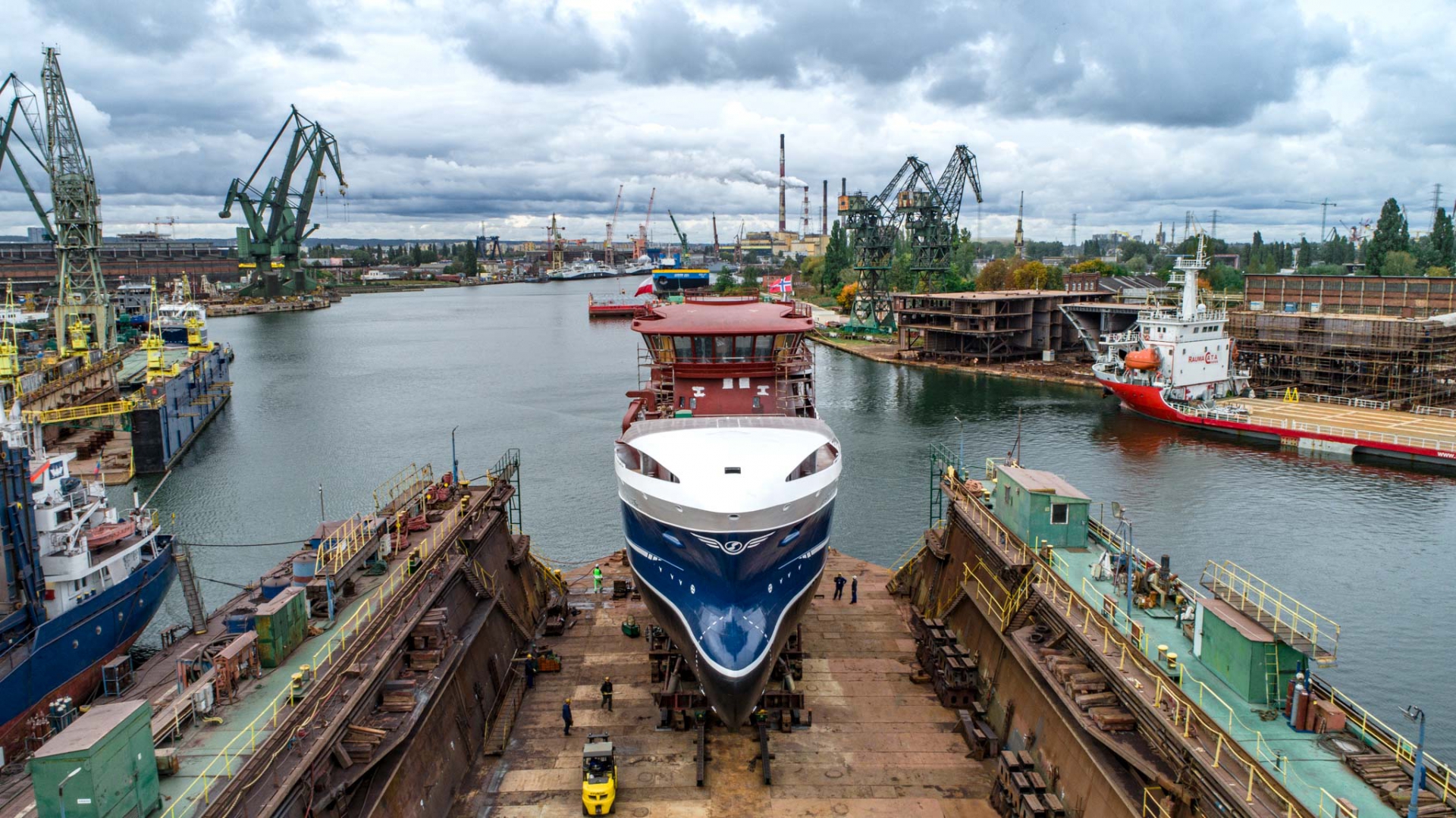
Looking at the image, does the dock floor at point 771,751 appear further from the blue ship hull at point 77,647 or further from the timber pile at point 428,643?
the blue ship hull at point 77,647

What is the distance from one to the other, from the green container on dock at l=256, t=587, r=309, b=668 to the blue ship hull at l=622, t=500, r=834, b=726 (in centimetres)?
709

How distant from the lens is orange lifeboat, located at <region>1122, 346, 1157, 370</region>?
56719 mm

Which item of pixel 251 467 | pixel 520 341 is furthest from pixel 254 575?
pixel 520 341

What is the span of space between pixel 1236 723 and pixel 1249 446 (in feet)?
143

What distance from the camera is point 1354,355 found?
5816 cm

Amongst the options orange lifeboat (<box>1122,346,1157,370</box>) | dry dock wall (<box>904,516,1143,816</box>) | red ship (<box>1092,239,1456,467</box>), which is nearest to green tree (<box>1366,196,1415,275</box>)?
red ship (<box>1092,239,1456,467</box>)

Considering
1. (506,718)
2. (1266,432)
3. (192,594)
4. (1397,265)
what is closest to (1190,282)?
(1266,432)

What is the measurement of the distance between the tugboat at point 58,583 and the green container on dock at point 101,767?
7.03 meters

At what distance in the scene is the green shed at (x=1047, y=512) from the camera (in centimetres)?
2080

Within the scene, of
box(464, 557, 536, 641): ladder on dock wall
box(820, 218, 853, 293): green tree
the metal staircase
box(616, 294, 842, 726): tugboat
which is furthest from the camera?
box(820, 218, 853, 293): green tree

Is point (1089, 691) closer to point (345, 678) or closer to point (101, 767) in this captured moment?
point (345, 678)

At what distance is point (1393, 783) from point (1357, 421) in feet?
160

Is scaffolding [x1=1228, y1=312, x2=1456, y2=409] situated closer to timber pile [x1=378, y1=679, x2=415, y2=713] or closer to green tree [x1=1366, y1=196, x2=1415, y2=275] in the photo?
green tree [x1=1366, y1=196, x2=1415, y2=275]

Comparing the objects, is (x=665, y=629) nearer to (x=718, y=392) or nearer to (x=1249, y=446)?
(x=718, y=392)
